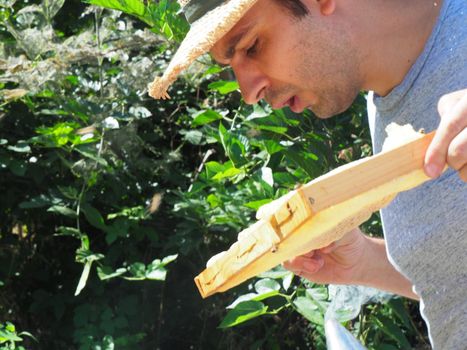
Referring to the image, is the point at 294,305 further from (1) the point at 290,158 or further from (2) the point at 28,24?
(2) the point at 28,24

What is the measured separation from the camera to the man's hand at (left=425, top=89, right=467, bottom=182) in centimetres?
136

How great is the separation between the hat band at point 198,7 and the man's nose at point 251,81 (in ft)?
0.45

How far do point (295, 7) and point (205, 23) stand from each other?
189mm

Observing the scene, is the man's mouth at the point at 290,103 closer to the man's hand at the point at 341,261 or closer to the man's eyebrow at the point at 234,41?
the man's eyebrow at the point at 234,41

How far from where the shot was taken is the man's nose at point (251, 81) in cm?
198

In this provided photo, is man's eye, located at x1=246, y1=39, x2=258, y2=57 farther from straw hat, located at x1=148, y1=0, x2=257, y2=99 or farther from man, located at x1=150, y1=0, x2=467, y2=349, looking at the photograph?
straw hat, located at x1=148, y1=0, x2=257, y2=99

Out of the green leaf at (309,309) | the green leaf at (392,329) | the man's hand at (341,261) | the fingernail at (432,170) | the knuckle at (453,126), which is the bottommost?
the green leaf at (392,329)

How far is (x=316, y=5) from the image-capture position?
6.34ft

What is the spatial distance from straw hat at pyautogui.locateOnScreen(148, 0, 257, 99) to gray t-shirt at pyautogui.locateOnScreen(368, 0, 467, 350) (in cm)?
42

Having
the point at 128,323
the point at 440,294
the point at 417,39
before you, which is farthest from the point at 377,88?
the point at 128,323

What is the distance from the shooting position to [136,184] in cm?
364

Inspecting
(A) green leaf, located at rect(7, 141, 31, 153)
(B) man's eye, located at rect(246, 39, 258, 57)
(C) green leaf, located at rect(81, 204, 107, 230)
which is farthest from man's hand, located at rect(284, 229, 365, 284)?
(A) green leaf, located at rect(7, 141, 31, 153)

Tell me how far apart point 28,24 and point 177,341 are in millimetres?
1408

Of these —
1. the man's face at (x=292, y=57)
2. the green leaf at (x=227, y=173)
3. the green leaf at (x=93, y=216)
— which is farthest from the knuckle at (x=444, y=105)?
the green leaf at (x=93, y=216)
